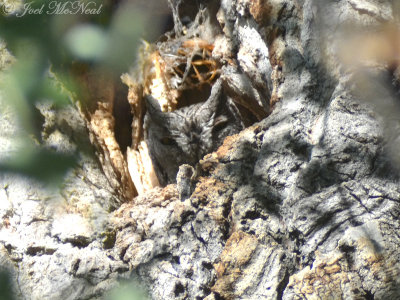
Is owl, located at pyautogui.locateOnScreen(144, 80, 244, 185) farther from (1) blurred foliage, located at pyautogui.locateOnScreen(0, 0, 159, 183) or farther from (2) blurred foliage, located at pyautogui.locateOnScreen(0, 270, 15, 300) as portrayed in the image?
(2) blurred foliage, located at pyautogui.locateOnScreen(0, 270, 15, 300)

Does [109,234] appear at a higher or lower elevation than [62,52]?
lower

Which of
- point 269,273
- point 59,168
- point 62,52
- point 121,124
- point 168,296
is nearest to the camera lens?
point 269,273

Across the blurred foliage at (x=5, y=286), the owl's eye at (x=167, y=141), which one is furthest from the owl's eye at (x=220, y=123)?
the blurred foliage at (x=5, y=286)

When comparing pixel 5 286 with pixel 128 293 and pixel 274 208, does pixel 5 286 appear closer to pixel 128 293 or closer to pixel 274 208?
pixel 128 293

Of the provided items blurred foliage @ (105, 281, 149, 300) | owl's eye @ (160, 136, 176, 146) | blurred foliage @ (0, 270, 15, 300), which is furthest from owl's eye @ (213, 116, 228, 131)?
blurred foliage @ (0, 270, 15, 300)

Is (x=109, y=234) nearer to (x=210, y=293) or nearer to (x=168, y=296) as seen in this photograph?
(x=168, y=296)

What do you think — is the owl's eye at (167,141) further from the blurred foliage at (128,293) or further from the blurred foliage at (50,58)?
the blurred foliage at (128,293)

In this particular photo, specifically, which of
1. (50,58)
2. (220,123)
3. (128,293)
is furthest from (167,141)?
(128,293)

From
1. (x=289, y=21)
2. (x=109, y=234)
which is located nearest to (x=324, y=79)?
(x=289, y=21)
